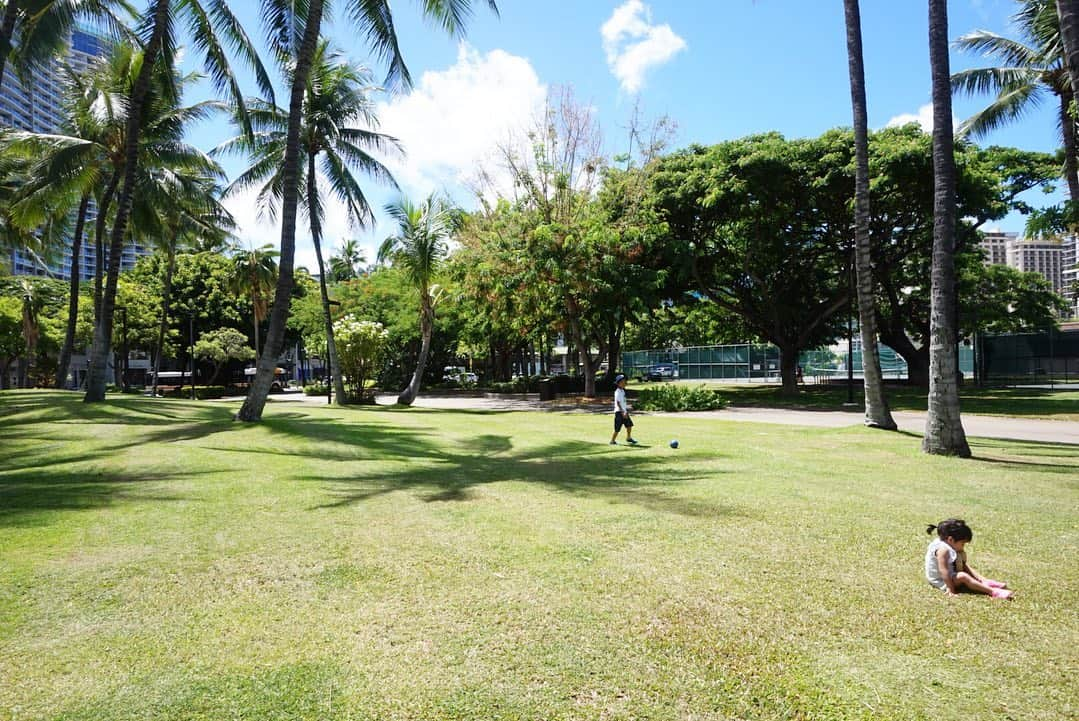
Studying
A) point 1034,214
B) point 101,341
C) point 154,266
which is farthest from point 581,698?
point 154,266

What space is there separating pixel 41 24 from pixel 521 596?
1966cm

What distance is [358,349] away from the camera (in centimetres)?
2942

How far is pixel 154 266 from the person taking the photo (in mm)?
50625

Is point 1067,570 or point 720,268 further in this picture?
point 720,268

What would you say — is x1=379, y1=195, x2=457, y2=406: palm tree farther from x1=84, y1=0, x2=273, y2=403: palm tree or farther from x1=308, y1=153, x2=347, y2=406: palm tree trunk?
x1=84, y1=0, x2=273, y2=403: palm tree

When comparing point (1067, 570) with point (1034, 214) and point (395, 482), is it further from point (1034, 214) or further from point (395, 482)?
point (1034, 214)

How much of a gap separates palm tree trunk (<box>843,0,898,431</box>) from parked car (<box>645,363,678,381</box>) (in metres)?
31.8

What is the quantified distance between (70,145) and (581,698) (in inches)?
898

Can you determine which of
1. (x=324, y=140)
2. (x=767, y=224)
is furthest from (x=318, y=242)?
(x=767, y=224)

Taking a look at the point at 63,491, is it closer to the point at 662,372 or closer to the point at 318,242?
the point at 318,242

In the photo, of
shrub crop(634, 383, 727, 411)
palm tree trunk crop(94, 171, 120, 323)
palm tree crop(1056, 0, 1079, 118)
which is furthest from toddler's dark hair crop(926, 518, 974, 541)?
palm tree trunk crop(94, 171, 120, 323)

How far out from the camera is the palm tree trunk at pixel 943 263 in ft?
37.3

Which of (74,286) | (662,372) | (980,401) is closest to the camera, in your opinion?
(980,401)

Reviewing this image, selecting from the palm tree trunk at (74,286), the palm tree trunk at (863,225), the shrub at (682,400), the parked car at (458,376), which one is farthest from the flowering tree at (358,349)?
the palm tree trunk at (863,225)
